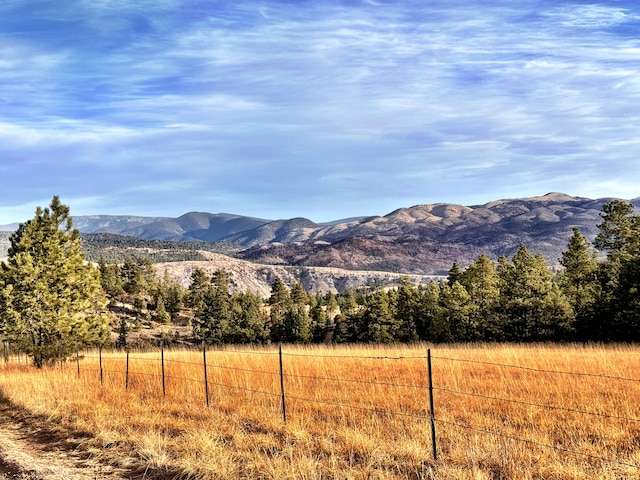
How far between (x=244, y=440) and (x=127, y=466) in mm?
2050

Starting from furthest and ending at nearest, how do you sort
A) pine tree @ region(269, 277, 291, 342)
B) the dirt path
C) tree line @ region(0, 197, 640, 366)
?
pine tree @ region(269, 277, 291, 342), tree line @ region(0, 197, 640, 366), the dirt path

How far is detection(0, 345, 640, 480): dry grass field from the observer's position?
25.2 feet

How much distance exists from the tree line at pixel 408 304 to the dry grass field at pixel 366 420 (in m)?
6.56

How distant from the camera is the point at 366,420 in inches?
412

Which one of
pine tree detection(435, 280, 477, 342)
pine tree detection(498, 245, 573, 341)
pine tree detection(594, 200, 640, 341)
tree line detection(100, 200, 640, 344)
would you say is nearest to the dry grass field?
pine tree detection(594, 200, 640, 341)

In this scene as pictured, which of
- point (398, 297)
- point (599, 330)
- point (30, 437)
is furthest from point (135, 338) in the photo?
point (30, 437)

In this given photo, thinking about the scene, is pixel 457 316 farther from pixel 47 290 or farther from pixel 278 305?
pixel 278 305

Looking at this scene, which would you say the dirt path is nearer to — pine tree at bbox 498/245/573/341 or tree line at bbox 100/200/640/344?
tree line at bbox 100/200/640/344

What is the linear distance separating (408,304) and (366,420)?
50.1 meters

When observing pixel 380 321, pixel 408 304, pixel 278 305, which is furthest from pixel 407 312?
pixel 278 305

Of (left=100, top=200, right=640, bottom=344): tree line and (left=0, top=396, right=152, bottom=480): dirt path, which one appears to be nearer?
Result: (left=0, top=396, right=152, bottom=480): dirt path

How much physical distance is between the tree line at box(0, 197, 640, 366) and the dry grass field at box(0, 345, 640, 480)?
21.5 feet

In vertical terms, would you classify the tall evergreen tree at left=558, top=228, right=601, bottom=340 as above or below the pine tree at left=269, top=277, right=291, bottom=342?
above

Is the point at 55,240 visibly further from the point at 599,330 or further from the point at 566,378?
the point at 599,330
